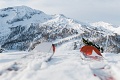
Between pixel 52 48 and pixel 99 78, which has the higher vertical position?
pixel 52 48

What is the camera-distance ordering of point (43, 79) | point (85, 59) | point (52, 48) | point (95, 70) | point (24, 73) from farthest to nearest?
point (52, 48), point (85, 59), point (95, 70), point (24, 73), point (43, 79)

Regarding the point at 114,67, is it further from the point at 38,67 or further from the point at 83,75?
the point at 38,67

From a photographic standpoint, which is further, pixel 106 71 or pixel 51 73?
pixel 106 71

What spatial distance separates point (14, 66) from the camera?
10.4 m

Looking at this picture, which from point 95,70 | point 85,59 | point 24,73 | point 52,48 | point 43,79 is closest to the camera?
point 43,79

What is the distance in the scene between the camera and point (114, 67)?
33.0ft

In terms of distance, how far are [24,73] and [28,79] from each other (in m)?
0.65

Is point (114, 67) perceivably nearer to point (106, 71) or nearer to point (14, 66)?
point (106, 71)

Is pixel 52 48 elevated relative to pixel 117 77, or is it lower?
elevated

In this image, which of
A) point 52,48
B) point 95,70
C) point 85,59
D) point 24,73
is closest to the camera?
point 24,73

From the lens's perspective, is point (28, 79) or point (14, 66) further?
point (14, 66)

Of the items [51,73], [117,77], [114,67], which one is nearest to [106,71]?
[114,67]

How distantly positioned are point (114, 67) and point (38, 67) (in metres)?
2.57

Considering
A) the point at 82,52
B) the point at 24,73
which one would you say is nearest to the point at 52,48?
the point at 82,52
